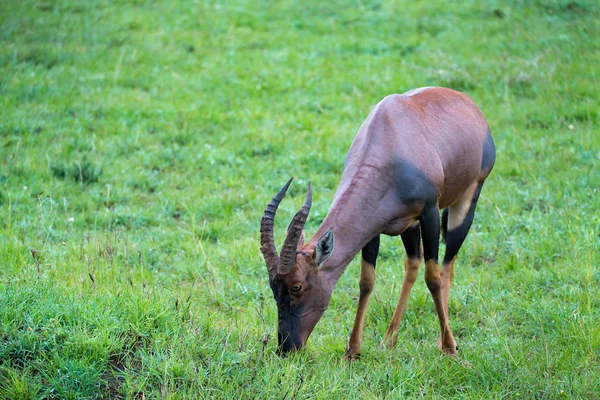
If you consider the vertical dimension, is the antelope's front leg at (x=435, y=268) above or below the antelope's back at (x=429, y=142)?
below

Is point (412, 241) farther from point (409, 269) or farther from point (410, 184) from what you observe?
point (410, 184)

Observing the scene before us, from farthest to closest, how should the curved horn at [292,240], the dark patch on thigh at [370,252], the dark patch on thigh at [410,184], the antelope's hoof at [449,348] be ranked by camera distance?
the dark patch on thigh at [370,252], the antelope's hoof at [449,348], the dark patch on thigh at [410,184], the curved horn at [292,240]

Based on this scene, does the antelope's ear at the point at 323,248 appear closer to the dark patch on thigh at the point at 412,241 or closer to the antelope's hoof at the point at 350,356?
the antelope's hoof at the point at 350,356

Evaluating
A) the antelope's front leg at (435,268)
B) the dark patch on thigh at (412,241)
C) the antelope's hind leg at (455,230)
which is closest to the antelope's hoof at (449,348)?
the antelope's front leg at (435,268)

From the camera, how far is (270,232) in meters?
5.11

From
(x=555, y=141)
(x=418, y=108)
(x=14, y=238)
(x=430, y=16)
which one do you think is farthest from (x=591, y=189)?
(x=430, y=16)

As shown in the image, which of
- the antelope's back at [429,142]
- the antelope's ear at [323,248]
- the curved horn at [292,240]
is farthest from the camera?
the antelope's back at [429,142]

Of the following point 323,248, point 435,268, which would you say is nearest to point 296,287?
point 323,248

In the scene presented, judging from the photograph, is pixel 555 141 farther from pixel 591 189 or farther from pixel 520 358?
pixel 520 358

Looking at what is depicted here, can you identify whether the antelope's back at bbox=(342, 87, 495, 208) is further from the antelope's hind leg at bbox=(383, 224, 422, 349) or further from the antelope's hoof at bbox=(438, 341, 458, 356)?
the antelope's hoof at bbox=(438, 341, 458, 356)

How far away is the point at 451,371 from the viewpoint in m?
5.39

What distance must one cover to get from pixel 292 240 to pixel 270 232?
168 millimetres

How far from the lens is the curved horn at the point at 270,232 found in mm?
5086

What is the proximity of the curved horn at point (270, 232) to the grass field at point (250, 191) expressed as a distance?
0.57 metres
